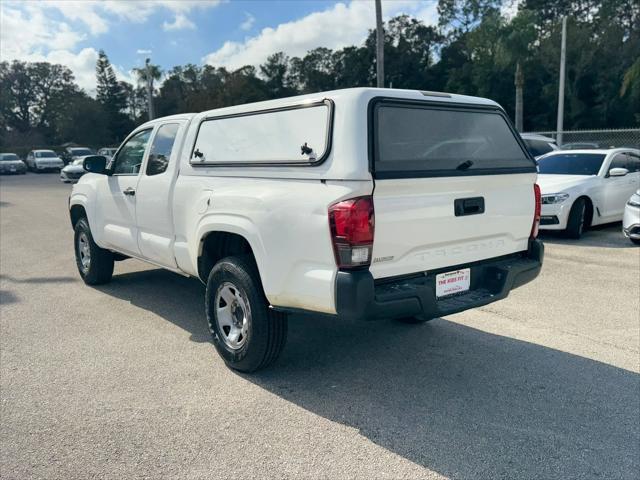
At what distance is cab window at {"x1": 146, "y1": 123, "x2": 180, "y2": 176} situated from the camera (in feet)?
16.5

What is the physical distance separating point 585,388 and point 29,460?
11.8 feet

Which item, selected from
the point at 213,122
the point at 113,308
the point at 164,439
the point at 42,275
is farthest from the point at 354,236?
the point at 42,275

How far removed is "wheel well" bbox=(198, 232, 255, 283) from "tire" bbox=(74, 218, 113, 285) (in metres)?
2.60

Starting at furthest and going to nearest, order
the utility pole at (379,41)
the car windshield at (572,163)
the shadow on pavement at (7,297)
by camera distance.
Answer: the utility pole at (379,41)
the car windshield at (572,163)
the shadow on pavement at (7,297)

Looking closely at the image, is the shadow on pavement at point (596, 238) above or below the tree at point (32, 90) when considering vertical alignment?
below

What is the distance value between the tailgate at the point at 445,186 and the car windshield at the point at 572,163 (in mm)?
6827

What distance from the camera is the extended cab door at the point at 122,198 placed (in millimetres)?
5527

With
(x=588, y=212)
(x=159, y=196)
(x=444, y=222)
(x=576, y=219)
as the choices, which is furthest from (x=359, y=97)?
(x=588, y=212)

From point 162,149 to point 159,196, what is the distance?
1.64ft

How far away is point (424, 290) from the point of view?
343cm

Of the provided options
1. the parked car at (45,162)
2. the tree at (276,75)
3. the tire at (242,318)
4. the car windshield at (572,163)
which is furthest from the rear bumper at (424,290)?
the tree at (276,75)

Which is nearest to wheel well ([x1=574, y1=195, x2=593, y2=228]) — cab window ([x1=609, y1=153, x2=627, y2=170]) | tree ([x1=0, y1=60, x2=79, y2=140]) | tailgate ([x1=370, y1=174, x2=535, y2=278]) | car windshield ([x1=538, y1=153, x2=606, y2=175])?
car windshield ([x1=538, y1=153, x2=606, y2=175])

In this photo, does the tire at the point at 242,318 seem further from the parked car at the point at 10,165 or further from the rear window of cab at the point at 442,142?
the parked car at the point at 10,165

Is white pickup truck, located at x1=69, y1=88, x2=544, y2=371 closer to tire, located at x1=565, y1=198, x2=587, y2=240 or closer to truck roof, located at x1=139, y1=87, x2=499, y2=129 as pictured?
truck roof, located at x1=139, y1=87, x2=499, y2=129
